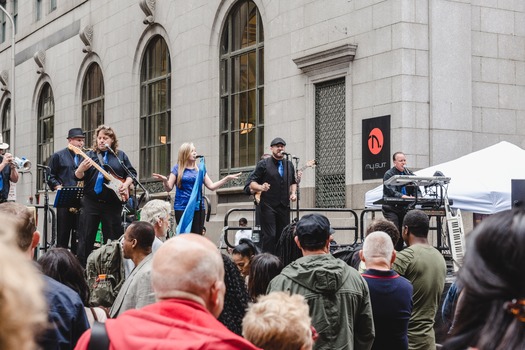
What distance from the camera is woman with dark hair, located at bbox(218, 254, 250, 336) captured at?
5207 millimetres

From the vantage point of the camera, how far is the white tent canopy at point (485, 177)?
13.8 meters

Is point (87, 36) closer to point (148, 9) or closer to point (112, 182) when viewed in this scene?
point (148, 9)

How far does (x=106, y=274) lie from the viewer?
313 inches

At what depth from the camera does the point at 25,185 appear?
38.3m

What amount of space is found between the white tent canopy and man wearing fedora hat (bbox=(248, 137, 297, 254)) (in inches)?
97.0

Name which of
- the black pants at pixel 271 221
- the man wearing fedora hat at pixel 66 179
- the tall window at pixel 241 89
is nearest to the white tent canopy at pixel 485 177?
the black pants at pixel 271 221

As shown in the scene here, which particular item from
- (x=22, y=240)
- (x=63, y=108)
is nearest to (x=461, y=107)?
(x=22, y=240)

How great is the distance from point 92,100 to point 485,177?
849 inches

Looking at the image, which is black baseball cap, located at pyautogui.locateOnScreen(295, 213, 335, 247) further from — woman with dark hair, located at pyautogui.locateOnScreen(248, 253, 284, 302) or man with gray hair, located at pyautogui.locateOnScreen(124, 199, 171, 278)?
man with gray hair, located at pyautogui.locateOnScreen(124, 199, 171, 278)

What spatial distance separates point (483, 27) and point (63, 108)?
791 inches

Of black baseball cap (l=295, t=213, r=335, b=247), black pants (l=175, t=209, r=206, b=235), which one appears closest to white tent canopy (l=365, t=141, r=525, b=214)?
black pants (l=175, t=209, r=206, b=235)

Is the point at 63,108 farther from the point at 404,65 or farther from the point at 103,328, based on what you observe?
the point at 103,328

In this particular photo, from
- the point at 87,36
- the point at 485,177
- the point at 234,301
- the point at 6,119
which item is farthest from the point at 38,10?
the point at 234,301

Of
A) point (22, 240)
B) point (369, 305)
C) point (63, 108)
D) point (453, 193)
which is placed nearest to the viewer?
point (22, 240)
